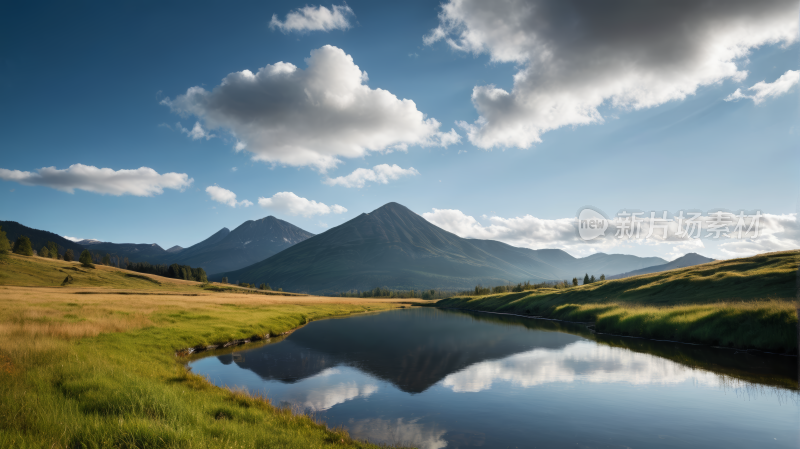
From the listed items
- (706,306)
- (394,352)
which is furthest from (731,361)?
(394,352)

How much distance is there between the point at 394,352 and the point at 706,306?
3843 centimetres

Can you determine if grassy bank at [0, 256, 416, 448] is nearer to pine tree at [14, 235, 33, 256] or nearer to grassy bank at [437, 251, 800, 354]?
grassy bank at [437, 251, 800, 354]

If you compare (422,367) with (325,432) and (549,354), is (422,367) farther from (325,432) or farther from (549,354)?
(325,432)

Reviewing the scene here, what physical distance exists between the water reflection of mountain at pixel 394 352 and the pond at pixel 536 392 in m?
0.20

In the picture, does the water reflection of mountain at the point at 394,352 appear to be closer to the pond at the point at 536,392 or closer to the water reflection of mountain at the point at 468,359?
the water reflection of mountain at the point at 468,359

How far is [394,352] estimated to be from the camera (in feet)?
133

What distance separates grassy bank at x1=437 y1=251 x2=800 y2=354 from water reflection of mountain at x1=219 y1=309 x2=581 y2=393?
10.6 m

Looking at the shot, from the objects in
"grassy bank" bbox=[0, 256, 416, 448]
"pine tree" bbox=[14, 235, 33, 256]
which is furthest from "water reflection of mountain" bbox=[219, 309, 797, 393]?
"pine tree" bbox=[14, 235, 33, 256]

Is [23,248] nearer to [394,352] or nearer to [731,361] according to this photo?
[394,352]

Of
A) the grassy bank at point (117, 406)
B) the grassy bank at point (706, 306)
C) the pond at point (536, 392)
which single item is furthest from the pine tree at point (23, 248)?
the grassy bank at point (706, 306)

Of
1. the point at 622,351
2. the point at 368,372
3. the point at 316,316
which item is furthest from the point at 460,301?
the point at 368,372

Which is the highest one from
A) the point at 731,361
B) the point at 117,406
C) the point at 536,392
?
the point at 117,406

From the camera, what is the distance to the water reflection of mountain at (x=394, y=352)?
29656mm

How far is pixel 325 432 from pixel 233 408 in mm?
3864
